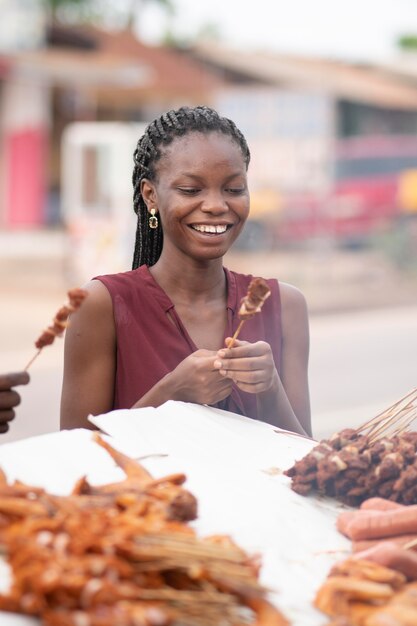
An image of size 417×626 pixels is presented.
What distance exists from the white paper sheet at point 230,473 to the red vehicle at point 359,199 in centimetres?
1617

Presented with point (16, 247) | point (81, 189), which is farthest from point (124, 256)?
point (16, 247)

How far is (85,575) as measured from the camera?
4.95 feet

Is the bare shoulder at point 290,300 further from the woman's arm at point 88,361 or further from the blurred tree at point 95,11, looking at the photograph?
the blurred tree at point 95,11

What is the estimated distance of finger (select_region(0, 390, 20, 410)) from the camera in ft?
7.18

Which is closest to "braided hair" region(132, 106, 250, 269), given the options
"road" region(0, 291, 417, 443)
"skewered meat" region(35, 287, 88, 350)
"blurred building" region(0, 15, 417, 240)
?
"skewered meat" region(35, 287, 88, 350)

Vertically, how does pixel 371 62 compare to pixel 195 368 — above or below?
above

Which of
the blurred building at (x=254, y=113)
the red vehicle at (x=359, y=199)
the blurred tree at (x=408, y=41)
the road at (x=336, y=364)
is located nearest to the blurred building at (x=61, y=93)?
the blurred building at (x=254, y=113)

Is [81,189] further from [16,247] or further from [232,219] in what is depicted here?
[232,219]

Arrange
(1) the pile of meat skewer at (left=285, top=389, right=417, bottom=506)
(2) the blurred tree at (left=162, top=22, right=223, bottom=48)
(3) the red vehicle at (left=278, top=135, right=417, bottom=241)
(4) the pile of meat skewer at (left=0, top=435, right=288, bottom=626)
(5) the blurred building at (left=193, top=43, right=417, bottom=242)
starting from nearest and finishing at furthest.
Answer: (4) the pile of meat skewer at (left=0, top=435, right=288, bottom=626)
(1) the pile of meat skewer at (left=285, top=389, right=417, bottom=506)
(5) the blurred building at (left=193, top=43, right=417, bottom=242)
(3) the red vehicle at (left=278, top=135, right=417, bottom=241)
(2) the blurred tree at (left=162, top=22, right=223, bottom=48)

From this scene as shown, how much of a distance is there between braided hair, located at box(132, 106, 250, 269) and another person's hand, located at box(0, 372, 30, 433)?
0.76 m

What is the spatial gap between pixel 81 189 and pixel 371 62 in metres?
11.8

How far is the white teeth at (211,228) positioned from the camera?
2.61 meters

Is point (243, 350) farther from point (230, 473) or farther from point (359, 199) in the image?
point (359, 199)

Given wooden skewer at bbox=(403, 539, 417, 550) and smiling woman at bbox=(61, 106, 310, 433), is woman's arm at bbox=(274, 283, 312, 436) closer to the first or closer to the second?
smiling woman at bbox=(61, 106, 310, 433)
